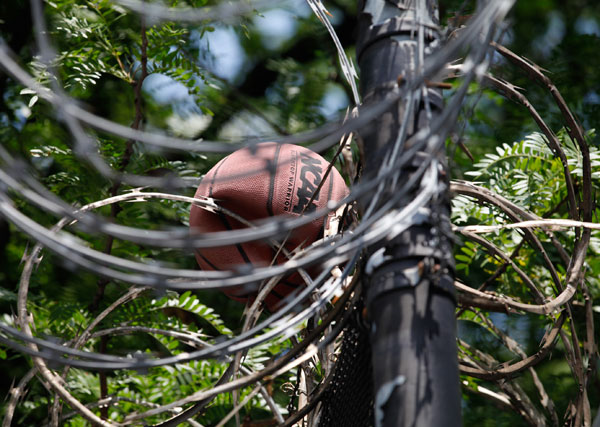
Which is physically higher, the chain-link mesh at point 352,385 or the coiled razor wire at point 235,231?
the coiled razor wire at point 235,231

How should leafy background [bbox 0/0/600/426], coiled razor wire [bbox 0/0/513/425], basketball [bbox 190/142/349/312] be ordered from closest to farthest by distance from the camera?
coiled razor wire [bbox 0/0/513/425] → basketball [bbox 190/142/349/312] → leafy background [bbox 0/0/600/426]

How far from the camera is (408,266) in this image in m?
2.32

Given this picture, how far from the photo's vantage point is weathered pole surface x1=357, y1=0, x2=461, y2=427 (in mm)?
2145

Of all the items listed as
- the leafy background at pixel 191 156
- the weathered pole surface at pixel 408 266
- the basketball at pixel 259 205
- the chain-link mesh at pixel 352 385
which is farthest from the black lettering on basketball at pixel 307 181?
the weathered pole surface at pixel 408 266

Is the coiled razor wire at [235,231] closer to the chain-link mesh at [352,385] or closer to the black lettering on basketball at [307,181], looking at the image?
the chain-link mesh at [352,385]

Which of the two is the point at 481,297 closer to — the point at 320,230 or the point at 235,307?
the point at 320,230

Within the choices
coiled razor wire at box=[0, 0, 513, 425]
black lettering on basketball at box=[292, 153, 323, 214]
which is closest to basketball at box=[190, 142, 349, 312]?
black lettering on basketball at box=[292, 153, 323, 214]

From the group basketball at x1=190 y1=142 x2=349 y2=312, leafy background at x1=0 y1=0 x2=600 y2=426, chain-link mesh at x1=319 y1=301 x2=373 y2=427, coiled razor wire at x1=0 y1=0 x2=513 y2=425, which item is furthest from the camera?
leafy background at x1=0 y1=0 x2=600 y2=426

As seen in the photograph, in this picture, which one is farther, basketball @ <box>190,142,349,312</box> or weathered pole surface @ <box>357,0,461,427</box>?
basketball @ <box>190,142,349,312</box>

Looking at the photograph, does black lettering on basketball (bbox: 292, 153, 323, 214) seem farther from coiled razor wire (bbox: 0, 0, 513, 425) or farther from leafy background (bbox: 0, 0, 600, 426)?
coiled razor wire (bbox: 0, 0, 513, 425)

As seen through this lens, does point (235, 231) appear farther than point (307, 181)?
No

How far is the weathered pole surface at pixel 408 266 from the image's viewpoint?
2145mm

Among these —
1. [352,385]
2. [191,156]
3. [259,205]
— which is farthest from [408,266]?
[191,156]

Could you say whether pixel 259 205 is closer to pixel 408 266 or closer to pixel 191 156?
pixel 408 266
